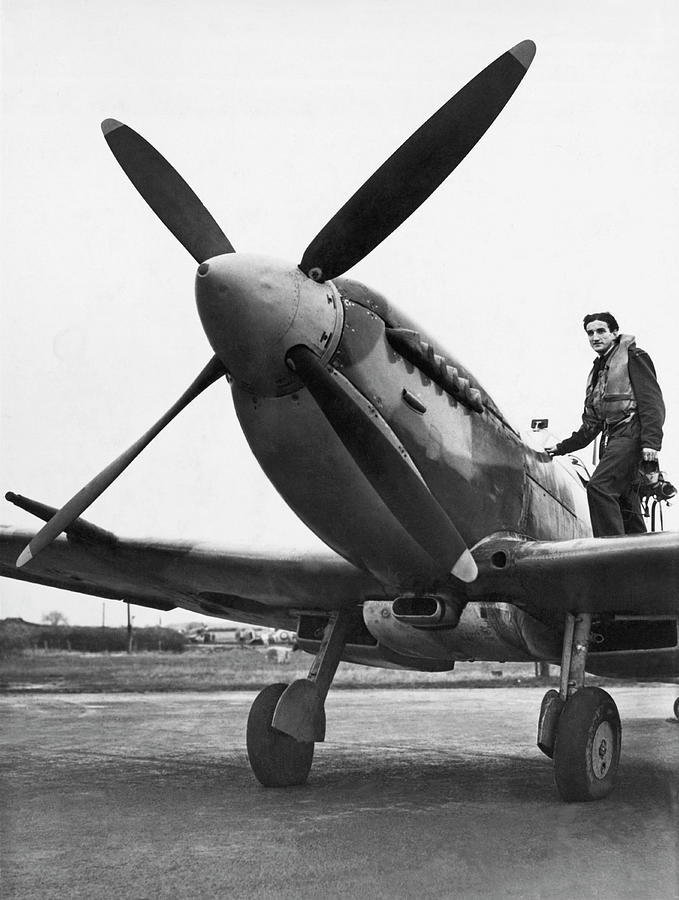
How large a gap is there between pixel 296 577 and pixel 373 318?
9.03 ft

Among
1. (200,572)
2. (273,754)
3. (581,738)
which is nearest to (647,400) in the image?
(581,738)

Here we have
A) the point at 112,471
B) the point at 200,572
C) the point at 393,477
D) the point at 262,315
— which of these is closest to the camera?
the point at 262,315

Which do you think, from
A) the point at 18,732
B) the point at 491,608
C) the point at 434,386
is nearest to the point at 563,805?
the point at 491,608

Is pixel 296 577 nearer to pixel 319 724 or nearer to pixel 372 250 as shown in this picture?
pixel 319 724

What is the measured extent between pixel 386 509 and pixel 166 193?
2.48 metres

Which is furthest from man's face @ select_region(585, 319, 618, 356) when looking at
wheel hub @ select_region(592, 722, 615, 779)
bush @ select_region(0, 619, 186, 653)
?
bush @ select_region(0, 619, 186, 653)

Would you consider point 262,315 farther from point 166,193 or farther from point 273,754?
→ point 273,754

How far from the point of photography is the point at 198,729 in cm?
1199

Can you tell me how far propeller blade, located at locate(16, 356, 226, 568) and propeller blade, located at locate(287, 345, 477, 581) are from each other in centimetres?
76

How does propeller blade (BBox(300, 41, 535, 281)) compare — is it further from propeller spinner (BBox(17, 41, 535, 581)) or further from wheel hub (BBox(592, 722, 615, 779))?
wheel hub (BBox(592, 722, 615, 779))

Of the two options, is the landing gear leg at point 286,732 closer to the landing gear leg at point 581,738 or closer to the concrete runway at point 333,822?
the concrete runway at point 333,822

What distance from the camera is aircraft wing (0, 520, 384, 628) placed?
7.62m

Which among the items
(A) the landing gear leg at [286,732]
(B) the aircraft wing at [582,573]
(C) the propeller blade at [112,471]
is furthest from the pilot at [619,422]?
(C) the propeller blade at [112,471]

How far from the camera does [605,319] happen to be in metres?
7.42
